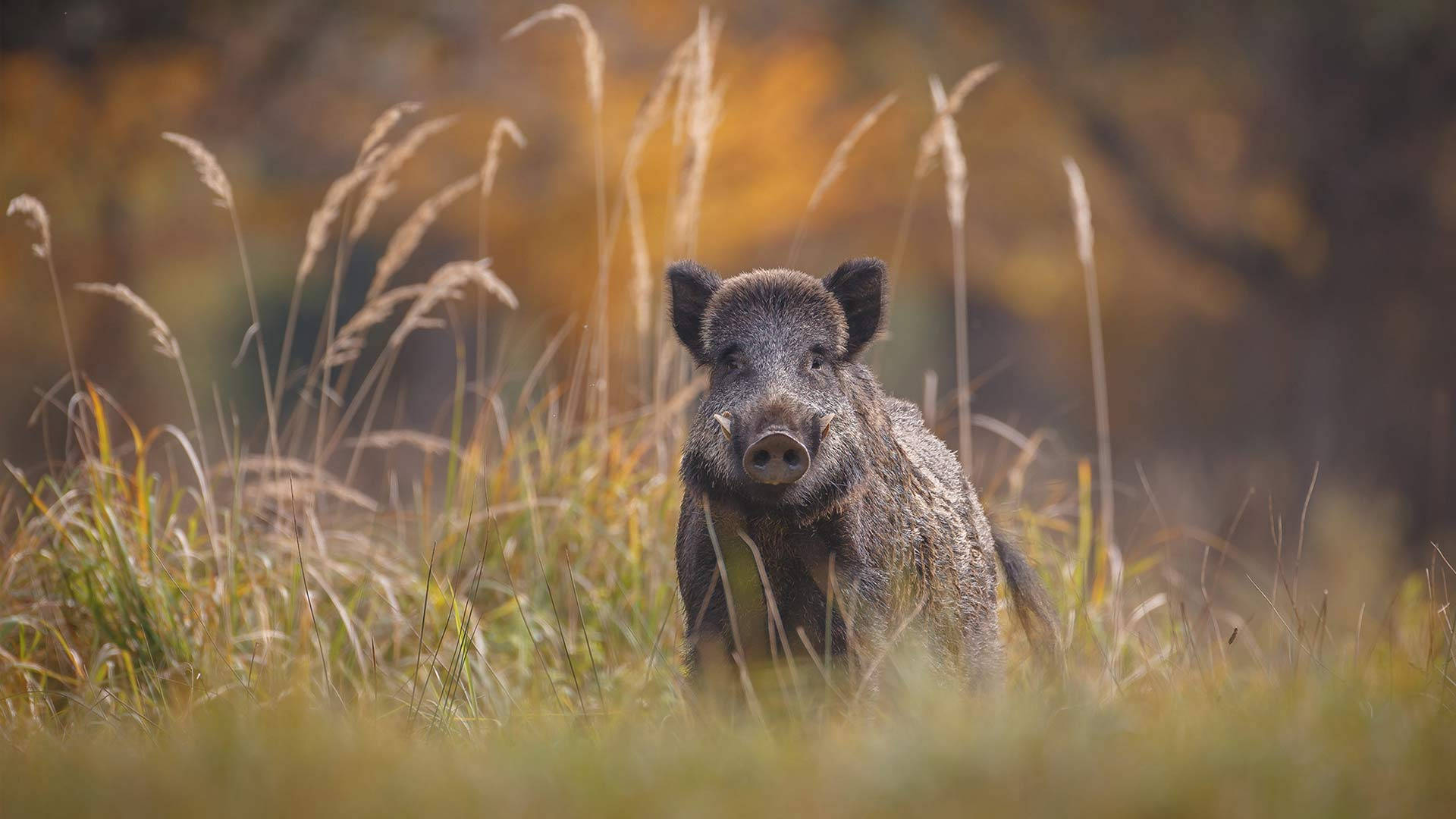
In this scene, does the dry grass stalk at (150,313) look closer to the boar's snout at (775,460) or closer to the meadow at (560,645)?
the meadow at (560,645)

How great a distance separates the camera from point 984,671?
354 centimetres

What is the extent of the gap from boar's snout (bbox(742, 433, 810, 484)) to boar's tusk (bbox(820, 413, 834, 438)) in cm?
14

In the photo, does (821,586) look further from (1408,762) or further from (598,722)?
(1408,762)

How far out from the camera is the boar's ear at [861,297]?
3.51 meters

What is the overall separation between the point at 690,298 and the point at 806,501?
79 centimetres

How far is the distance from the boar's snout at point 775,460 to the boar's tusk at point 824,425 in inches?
5.5

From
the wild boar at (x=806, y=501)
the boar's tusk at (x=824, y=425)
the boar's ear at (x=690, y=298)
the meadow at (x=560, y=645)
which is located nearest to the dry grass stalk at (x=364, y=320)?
the meadow at (x=560, y=645)

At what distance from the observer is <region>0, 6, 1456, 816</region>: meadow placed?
6.24ft

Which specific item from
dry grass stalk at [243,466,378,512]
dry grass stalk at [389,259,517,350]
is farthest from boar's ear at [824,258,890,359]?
dry grass stalk at [243,466,378,512]

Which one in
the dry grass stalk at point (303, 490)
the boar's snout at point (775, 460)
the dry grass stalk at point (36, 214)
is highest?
the dry grass stalk at point (36, 214)

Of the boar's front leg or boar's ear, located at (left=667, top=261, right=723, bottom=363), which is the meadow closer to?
the boar's front leg

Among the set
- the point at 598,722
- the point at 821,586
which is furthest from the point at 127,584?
the point at 821,586

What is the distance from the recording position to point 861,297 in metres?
3.54

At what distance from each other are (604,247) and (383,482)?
1.27m
